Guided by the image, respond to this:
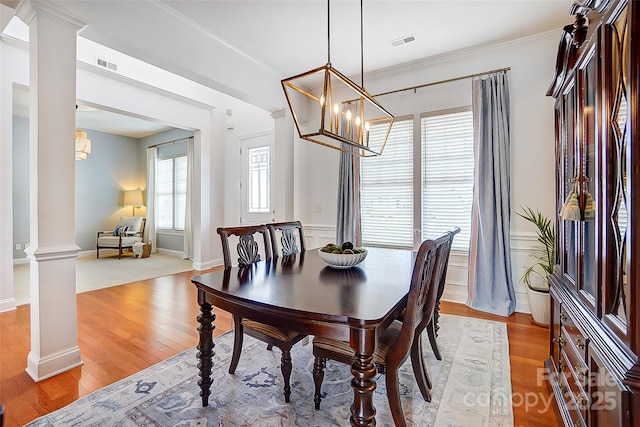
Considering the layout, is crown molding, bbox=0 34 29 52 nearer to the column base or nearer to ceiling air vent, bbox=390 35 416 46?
the column base

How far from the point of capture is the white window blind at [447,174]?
356 cm

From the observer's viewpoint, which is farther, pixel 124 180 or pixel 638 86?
pixel 124 180

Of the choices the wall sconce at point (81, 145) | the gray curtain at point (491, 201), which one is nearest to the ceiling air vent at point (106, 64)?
the wall sconce at point (81, 145)

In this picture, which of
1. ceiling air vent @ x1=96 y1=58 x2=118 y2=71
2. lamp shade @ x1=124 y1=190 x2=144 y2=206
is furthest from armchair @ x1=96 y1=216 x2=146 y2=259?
ceiling air vent @ x1=96 y1=58 x2=118 y2=71

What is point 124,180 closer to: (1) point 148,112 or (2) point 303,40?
(1) point 148,112

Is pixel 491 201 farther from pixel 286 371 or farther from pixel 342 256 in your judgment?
pixel 286 371

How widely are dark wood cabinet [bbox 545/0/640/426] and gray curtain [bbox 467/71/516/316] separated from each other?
60.3 inches

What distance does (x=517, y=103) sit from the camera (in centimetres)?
331

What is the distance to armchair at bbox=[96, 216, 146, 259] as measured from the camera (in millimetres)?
6703

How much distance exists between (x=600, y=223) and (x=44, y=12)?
3269 millimetres

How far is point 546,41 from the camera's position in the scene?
3.16 m

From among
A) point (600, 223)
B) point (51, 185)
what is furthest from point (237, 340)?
point (600, 223)

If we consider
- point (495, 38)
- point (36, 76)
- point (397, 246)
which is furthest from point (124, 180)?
point (495, 38)

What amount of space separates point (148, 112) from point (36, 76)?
2.82m
